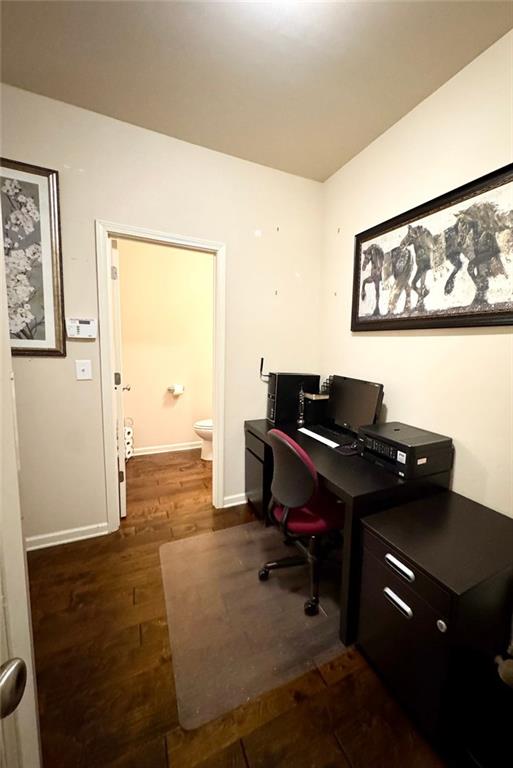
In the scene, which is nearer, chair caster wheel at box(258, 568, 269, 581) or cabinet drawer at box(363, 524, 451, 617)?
cabinet drawer at box(363, 524, 451, 617)

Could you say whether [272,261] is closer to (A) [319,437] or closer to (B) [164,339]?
(A) [319,437]

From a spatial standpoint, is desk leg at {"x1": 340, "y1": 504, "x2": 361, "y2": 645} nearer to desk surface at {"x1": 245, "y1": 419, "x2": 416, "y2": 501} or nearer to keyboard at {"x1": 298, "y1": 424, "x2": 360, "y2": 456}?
desk surface at {"x1": 245, "y1": 419, "x2": 416, "y2": 501}

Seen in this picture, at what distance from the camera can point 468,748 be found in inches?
37.9

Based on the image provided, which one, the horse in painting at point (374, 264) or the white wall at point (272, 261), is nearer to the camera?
the white wall at point (272, 261)

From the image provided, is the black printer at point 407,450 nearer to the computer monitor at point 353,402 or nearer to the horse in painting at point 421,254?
the computer monitor at point 353,402

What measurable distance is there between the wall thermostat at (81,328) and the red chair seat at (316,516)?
1.58 metres

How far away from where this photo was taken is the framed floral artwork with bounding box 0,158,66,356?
5.30 feet

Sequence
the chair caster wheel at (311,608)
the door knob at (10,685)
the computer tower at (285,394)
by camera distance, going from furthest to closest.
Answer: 1. the computer tower at (285,394)
2. the chair caster wheel at (311,608)
3. the door knob at (10,685)

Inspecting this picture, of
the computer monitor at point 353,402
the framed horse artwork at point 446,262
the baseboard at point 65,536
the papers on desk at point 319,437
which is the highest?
the framed horse artwork at point 446,262

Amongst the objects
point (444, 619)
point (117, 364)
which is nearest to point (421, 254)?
point (444, 619)

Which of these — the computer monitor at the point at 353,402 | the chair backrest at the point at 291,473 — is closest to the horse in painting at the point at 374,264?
the computer monitor at the point at 353,402

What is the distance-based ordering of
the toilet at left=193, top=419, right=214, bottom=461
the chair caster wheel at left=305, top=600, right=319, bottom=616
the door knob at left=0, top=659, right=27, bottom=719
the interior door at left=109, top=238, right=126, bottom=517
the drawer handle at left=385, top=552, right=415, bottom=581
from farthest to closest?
the toilet at left=193, top=419, right=214, bottom=461
the interior door at left=109, top=238, right=126, bottom=517
the chair caster wheel at left=305, top=600, right=319, bottom=616
the drawer handle at left=385, top=552, right=415, bottom=581
the door knob at left=0, top=659, right=27, bottom=719

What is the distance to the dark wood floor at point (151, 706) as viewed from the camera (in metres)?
0.95

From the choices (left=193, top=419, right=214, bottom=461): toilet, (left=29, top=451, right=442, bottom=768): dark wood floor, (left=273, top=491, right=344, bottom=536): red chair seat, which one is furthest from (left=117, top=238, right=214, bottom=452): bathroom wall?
(left=273, top=491, right=344, bottom=536): red chair seat
